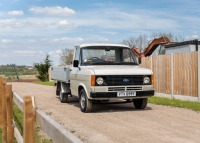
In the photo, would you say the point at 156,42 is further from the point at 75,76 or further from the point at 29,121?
the point at 29,121

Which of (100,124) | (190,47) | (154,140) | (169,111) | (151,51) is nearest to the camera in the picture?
(154,140)

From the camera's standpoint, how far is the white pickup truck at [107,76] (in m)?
10.6

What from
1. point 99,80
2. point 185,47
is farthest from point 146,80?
point 185,47

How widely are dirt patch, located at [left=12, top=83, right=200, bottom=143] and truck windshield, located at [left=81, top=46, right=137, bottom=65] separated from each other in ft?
5.68

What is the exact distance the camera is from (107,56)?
1227cm

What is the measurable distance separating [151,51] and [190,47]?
14.8 metres

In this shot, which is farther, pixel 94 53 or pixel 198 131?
pixel 94 53

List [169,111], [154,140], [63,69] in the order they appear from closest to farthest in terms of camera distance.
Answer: [154,140] < [169,111] < [63,69]

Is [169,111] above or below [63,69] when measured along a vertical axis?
below

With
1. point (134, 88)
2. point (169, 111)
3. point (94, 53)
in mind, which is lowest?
point (169, 111)

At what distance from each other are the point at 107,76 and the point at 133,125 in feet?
8.06

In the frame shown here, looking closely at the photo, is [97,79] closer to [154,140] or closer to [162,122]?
[162,122]

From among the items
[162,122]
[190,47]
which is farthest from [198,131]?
[190,47]

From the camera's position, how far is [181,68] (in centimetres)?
1545
